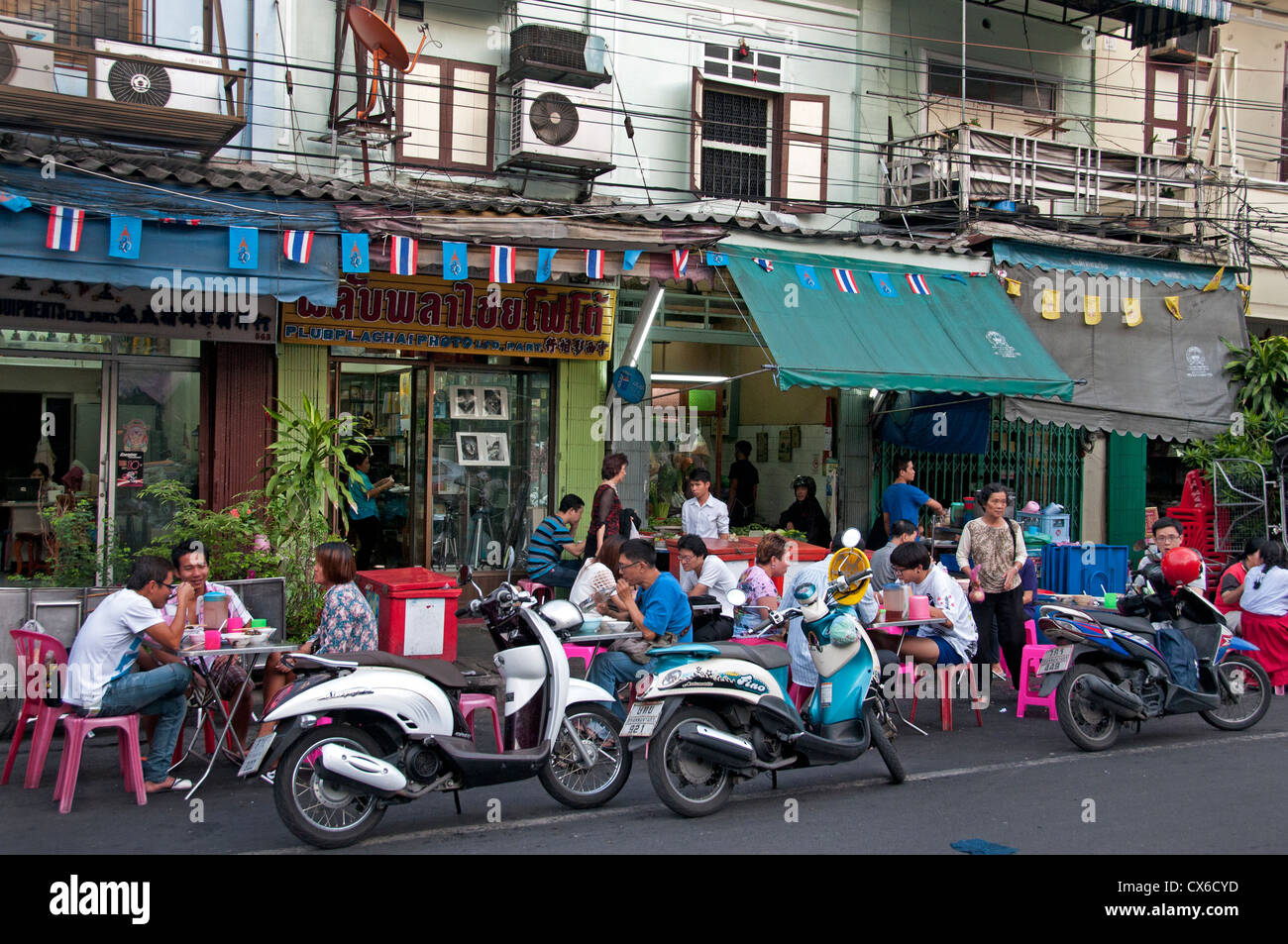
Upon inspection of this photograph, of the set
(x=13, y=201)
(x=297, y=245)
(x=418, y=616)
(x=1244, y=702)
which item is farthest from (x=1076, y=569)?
(x=13, y=201)

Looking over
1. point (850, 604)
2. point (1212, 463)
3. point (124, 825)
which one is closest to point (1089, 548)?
point (1212, 463)

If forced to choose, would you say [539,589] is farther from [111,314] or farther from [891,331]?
[891,331]

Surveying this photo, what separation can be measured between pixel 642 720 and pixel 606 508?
4861 mm

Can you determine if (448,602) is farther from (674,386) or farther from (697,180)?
(697,180)

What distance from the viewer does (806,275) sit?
41.6 feet

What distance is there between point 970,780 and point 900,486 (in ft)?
19.6

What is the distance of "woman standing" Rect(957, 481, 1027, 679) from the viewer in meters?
9.15

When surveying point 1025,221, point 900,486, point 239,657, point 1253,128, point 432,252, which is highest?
point 1253,128

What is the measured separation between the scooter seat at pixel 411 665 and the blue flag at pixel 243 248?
4.75 m

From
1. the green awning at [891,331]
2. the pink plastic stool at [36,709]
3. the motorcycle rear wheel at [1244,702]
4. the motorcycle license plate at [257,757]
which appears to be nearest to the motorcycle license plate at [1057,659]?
the motorcycle rear wheel at [1244,702]

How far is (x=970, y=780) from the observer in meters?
7.26

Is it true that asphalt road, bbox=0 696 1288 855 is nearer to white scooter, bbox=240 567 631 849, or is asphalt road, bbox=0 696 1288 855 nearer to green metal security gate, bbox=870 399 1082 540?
white scooter, bbox=240 567 631 849

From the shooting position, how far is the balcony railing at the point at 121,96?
9.88 m

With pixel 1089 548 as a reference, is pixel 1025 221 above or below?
above
